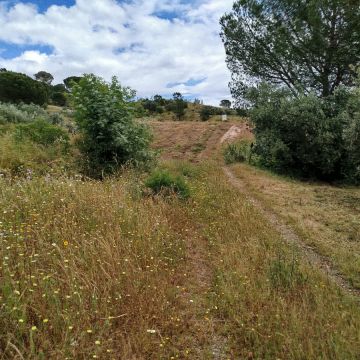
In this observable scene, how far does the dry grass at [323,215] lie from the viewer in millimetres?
5090

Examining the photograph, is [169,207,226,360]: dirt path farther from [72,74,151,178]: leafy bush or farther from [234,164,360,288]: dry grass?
[72,74,151,178]: leafy bush

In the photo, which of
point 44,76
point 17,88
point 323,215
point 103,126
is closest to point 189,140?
point 103,126

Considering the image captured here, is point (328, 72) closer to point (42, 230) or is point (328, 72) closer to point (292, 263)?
point (292, 263)

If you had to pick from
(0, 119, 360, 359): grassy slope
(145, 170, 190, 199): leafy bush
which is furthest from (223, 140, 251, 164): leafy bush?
(0, 119, 360, 359): grassy slope

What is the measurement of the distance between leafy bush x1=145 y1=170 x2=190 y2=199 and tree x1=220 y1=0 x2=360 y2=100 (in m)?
10.3

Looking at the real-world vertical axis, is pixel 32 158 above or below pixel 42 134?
below

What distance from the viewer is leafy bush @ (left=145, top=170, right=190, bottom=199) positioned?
737cm

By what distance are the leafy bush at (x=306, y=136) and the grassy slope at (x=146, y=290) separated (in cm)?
911

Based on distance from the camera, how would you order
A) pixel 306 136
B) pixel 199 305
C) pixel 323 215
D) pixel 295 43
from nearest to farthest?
pixel 199 305 → pixel 323 215 → pixel 306 136 → pixel 295 43

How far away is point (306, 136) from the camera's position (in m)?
13.6

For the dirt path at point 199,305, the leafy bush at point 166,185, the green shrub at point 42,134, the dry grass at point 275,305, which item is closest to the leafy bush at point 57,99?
the green shrub at point 42,134

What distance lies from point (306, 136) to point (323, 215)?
690 cm

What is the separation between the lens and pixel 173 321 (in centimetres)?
331

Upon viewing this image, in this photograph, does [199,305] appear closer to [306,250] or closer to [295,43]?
Answer: [306,250]
